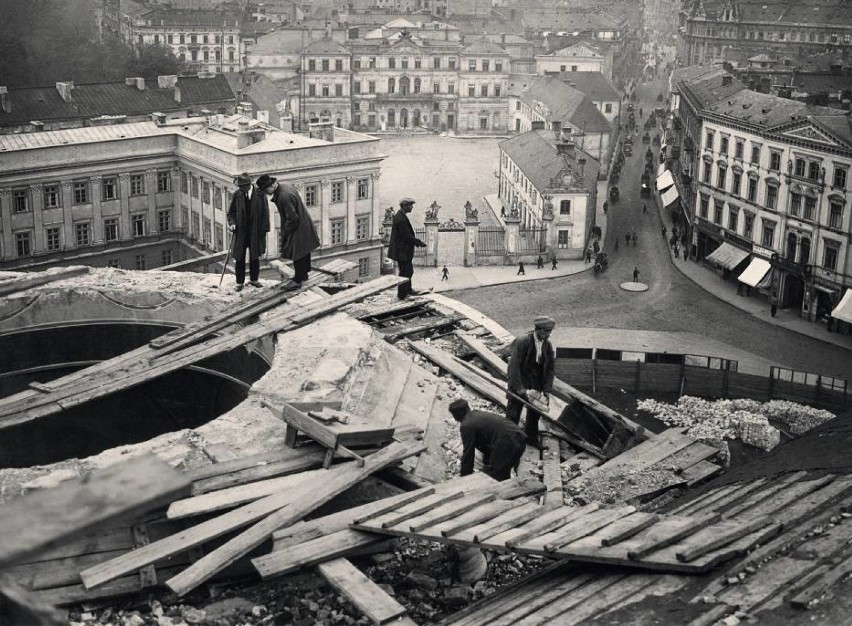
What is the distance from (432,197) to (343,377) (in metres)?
72.0

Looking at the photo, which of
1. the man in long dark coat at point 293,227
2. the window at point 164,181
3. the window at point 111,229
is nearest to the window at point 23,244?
the window at point 111,229

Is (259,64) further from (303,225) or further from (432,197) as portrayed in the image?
(303,225)

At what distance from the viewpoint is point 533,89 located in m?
112

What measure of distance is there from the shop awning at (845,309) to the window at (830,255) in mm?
2076

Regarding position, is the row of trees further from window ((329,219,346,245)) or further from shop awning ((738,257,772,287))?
shop awning ((738,257,772,287))

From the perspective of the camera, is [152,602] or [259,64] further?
[259,64]

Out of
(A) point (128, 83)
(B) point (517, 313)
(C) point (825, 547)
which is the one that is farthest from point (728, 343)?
(A) point (128, 83)

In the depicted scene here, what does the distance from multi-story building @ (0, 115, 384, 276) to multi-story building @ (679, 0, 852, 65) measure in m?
74.8

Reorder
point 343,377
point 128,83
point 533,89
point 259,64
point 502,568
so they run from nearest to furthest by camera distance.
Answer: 1. point 502,568
2. point 343,377
3. point 128,83
4. point 533,89
5. point 259,64

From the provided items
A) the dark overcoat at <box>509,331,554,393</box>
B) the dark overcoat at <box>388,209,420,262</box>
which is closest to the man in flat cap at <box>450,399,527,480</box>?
the dark overcoat at <box>509,331,554,393</box>

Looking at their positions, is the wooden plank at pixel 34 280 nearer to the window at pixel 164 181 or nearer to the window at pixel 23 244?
the window at pixel 23 244

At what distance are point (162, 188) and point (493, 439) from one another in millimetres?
54200

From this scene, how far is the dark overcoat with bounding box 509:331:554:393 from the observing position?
670 inches

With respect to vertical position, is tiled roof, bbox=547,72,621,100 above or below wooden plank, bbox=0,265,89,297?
above
